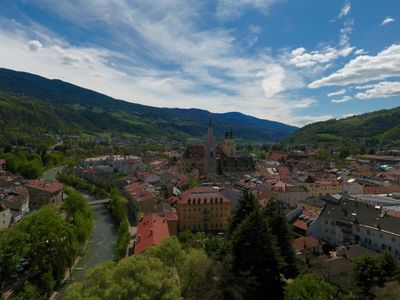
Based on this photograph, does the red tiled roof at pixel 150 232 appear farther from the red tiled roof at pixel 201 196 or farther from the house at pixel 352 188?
the house at pixel 352 188

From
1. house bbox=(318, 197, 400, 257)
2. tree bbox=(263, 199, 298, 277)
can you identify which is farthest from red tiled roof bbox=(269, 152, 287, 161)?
tree bbox=(263, 199, 298, 277)

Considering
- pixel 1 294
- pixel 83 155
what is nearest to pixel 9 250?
pixel 1 294

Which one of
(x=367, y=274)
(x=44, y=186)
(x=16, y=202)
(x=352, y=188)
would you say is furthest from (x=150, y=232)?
(x=352, y=188)

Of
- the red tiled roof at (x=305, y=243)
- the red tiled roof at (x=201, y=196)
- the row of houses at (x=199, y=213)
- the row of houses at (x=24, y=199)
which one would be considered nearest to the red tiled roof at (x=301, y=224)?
the red tiled roof at (x=305, y=243)

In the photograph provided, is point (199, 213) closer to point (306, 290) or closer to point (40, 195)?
point (306, 290)

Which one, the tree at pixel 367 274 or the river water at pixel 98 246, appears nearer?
the tree at pixel 367 274
